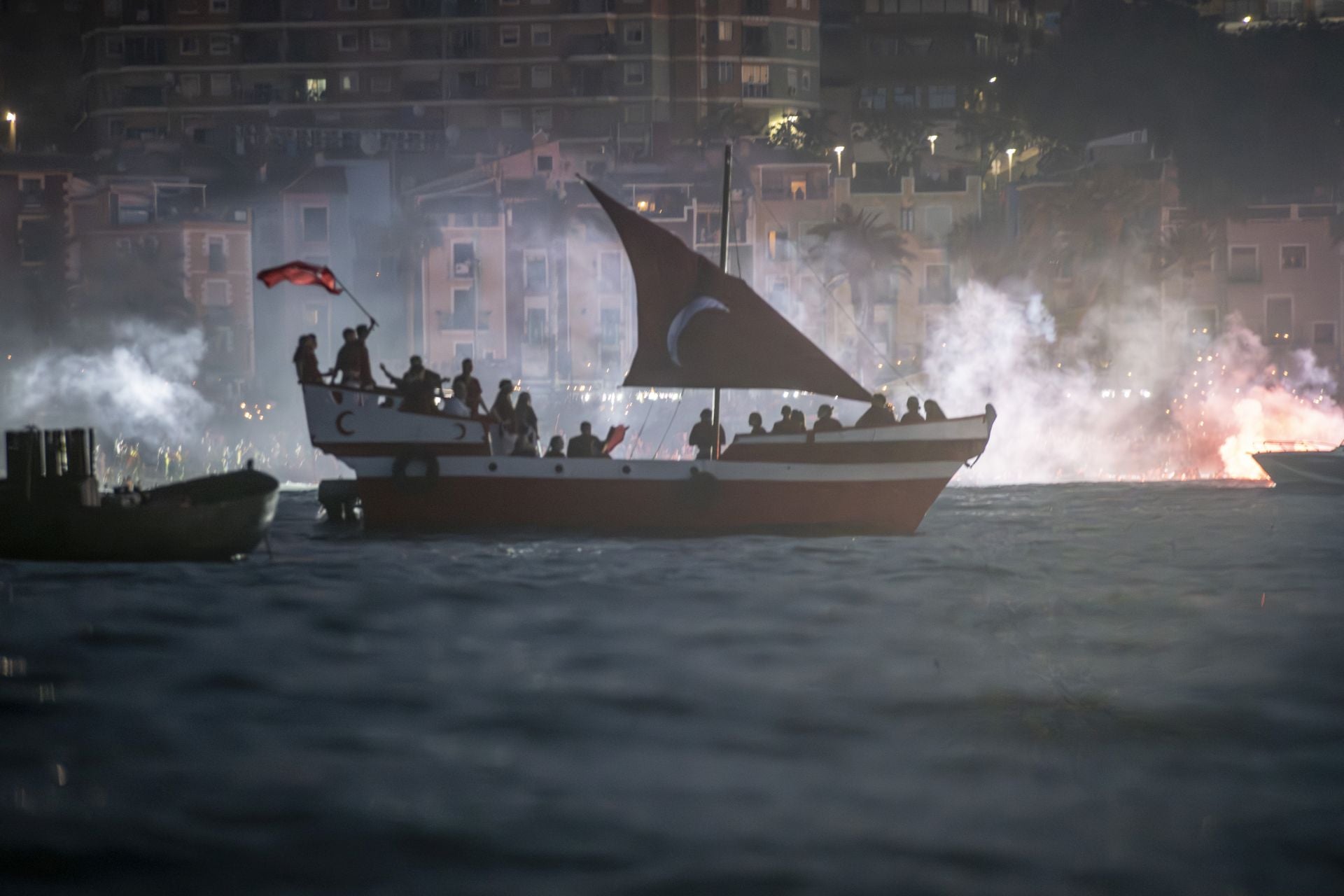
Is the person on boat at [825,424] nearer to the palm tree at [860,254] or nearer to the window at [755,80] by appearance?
the palm tree at [860,254]

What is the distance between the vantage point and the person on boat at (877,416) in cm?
3338

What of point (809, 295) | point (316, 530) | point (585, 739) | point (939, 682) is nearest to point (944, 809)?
point (585, 739)

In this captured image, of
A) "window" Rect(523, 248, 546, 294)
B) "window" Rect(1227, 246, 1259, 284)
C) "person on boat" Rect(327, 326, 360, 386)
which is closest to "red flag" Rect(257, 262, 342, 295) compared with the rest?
"person on boat" Rect(327, 326, 360, 386)

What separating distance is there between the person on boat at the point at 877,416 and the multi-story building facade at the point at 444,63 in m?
76.8

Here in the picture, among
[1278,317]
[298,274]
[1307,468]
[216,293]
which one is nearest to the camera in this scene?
[298,274]

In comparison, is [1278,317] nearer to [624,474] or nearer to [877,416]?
[877,416]

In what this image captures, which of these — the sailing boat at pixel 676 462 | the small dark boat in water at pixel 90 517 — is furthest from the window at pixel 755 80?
the small dark boat in water at pixel 90 517

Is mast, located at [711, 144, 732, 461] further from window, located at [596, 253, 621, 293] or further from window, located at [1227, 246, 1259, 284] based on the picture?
window, located at [1227, 246, 1259, 284]

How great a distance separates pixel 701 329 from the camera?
33.6 metres

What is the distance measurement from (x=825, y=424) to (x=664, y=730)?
60.7 ft

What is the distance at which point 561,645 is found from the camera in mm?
21359

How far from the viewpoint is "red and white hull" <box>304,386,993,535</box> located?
33.3 m

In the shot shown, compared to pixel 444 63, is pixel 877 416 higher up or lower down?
lower down

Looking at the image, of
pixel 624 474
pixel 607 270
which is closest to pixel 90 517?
pixel 624 474
